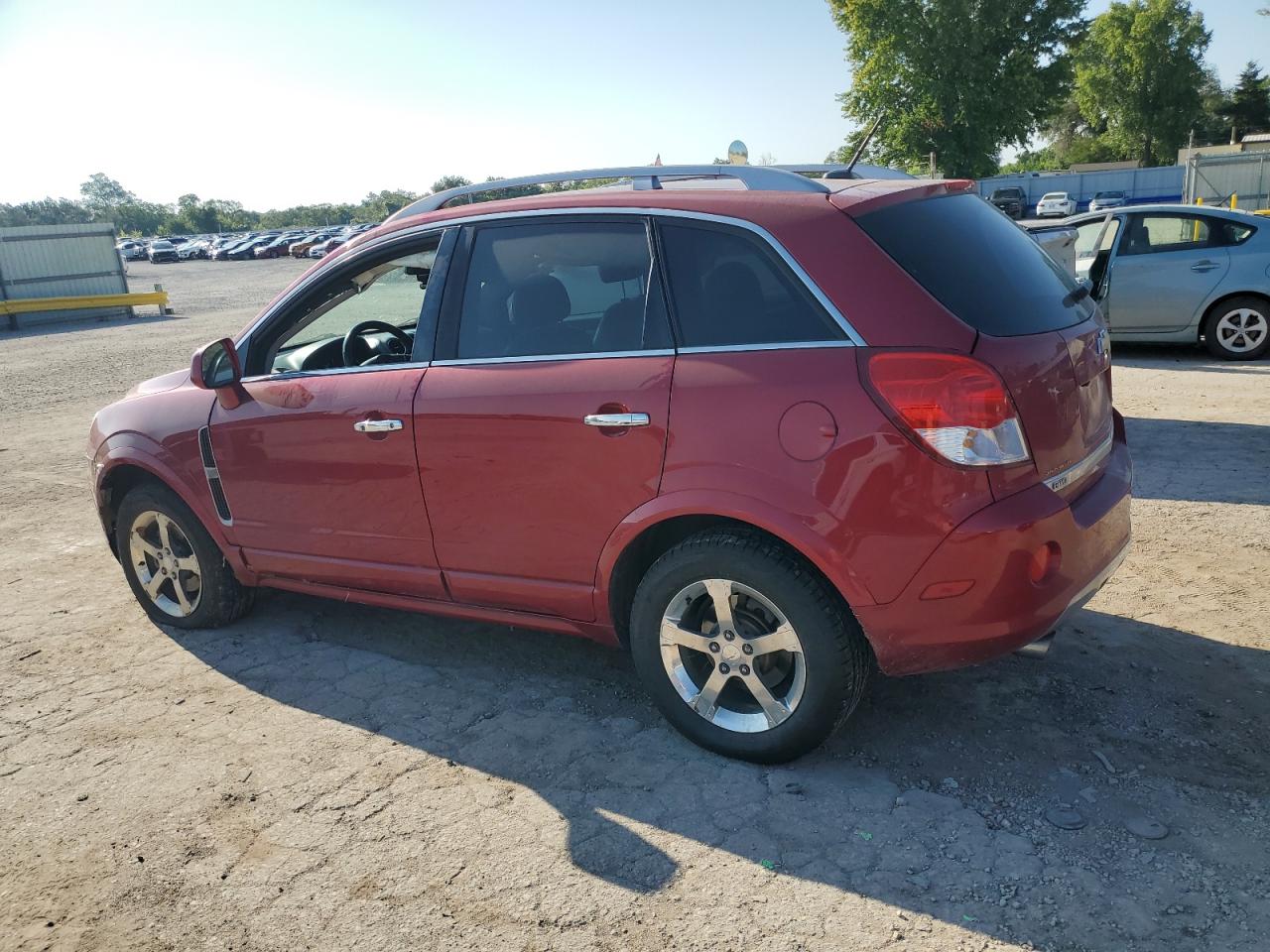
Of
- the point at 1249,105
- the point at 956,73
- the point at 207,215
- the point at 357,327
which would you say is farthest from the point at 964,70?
the point at 207,215

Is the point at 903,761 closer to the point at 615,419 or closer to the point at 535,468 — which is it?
the point at 615,419

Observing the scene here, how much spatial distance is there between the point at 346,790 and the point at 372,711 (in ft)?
1.91

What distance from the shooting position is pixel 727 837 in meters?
3.05

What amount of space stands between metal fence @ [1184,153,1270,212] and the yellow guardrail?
26.6 meters

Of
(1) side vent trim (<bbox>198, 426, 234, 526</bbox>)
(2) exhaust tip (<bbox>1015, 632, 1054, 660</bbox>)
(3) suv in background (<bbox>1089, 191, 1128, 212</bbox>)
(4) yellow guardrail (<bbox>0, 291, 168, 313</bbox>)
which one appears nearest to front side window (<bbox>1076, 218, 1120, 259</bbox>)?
(2) exhaust tip (<bbox>1015, 632, 1054, 660</bbox>)

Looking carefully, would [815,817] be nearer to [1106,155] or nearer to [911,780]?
[911,780]

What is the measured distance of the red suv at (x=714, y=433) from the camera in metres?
2.96

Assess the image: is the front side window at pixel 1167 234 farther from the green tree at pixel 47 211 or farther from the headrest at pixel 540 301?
the green tree at pixel 47 211

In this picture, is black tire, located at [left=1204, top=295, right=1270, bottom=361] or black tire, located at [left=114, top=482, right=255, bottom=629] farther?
black tire, located at [left=1204, top=295, right=1270, bottom=361]

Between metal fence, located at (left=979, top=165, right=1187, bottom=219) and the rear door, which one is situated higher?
the rear door

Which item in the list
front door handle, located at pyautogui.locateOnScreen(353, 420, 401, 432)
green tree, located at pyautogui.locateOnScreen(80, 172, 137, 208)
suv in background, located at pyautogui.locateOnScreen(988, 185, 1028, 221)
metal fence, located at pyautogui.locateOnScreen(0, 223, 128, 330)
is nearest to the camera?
front door handle, located at pyautogui.locateOnScreen(353, 420, 401, 432)

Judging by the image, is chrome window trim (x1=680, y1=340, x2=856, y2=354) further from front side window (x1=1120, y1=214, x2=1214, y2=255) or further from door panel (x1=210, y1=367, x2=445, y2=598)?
front side window (x1=1120, y1=214, x2=1214, y2=255)

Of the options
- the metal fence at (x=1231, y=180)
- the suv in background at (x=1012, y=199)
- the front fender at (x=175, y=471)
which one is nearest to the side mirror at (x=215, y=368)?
the front fender at (x=175, y=471)

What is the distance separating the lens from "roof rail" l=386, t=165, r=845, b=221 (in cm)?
352
